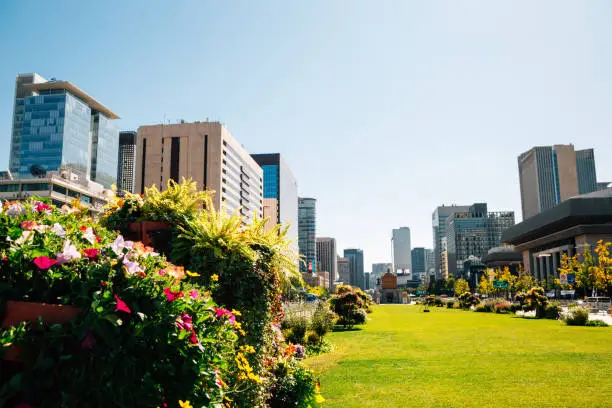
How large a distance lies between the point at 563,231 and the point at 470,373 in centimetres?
7851

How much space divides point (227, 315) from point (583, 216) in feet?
266

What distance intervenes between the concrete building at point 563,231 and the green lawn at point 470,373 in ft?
198

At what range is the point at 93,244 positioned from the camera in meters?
2.73

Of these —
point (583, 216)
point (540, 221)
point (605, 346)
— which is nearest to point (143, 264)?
point (605, 346)

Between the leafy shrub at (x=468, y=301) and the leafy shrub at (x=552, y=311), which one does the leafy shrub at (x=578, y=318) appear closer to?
the leafy shrub at (x=552, y=311)

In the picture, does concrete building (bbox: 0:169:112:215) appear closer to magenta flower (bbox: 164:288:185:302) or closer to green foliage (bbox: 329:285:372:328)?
green foliage (bbox: 329:285:372:328)

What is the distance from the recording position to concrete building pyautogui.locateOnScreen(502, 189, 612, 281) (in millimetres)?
70750

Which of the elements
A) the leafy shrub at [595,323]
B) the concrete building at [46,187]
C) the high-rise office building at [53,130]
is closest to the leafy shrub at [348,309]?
the leafy shrub at [595,323]

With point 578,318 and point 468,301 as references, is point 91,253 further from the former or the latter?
point 468,301

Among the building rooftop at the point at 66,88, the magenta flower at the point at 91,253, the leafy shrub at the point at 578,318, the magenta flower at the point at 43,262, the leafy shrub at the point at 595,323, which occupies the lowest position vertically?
the leafy shrub at the point at 595,323

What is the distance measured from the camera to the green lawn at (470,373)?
8547 millimetres

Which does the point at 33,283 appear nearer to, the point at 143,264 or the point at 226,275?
the point at 143,264

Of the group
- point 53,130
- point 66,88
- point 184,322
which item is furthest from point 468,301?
point 66,88

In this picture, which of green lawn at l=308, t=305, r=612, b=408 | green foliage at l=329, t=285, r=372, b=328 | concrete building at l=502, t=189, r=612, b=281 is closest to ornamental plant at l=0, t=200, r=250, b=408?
green lawn at l=308, t=305, r=612, b=408
